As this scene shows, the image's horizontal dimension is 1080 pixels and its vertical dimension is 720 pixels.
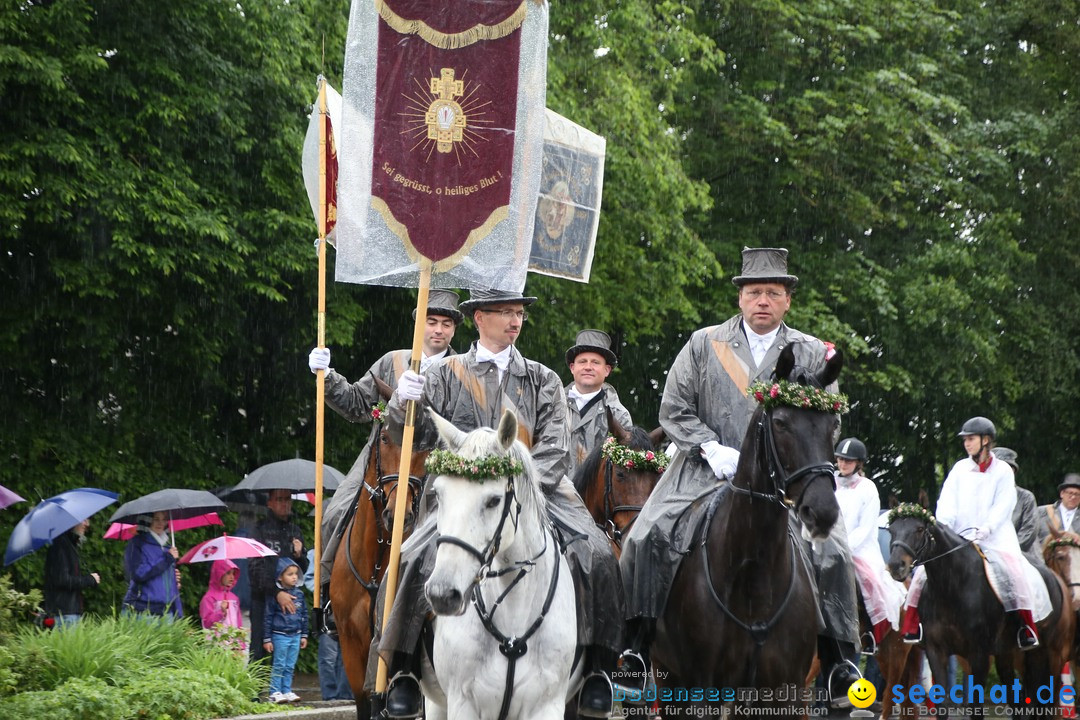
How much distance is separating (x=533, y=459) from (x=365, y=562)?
9.60 ft

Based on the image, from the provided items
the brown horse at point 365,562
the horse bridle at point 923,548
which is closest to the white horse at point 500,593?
the brown horse at point 365,562

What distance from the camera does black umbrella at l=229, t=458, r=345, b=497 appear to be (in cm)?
1702

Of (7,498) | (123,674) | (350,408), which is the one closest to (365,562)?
(350,408)

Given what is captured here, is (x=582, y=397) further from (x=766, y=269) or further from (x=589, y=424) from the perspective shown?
(x=766, y=269)

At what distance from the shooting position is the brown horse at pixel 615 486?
36.7ft

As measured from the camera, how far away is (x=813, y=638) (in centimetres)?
814

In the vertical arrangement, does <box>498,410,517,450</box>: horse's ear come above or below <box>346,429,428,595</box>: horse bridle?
above

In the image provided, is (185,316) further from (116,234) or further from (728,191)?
(728,191)

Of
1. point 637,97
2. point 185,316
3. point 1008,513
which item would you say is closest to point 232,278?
point 185,316

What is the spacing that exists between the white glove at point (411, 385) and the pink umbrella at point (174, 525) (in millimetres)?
8619

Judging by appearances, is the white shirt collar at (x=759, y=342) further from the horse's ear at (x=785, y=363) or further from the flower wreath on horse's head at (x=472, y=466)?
the flower wreath on horse's head at (x=472, y=466)

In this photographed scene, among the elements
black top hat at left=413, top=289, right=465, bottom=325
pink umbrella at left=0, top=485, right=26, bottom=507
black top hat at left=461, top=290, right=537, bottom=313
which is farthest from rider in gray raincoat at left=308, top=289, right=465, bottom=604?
pink umbrella at left=0, top=485, right=26, bottom=507

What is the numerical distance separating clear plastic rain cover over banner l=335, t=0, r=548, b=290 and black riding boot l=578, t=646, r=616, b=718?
7.23ft

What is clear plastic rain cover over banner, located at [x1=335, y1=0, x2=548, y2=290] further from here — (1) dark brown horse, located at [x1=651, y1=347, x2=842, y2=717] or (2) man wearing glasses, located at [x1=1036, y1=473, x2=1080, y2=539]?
(2) man wearing glasses, located at [x1=1036, y1=473, x2=1080, y2=539]
